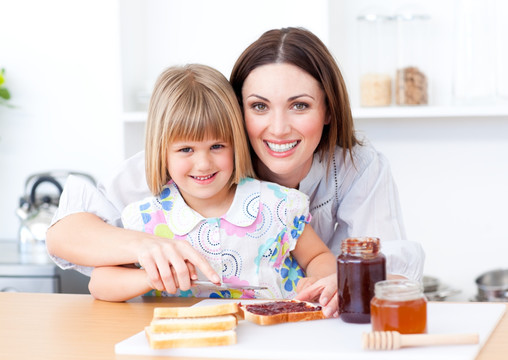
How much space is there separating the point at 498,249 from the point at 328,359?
1.79 meters

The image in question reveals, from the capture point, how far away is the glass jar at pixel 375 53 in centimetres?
250

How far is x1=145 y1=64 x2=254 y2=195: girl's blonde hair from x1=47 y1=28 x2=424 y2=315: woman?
74 millimetres

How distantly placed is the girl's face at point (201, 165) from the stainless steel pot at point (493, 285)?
45.6 inches

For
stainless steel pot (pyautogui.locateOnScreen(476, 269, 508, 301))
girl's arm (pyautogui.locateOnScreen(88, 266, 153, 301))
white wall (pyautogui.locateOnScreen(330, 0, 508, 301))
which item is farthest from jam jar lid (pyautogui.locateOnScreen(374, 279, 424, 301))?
white wall (pyautogui.locateOnScreen(330, 0, 508, 301))

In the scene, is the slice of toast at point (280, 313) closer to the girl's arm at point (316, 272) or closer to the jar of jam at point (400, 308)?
the girl's arm at point (316, 272)

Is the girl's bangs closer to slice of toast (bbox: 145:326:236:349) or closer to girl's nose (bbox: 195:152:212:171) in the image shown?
girl's nose (bbox: 195:152:212:171)

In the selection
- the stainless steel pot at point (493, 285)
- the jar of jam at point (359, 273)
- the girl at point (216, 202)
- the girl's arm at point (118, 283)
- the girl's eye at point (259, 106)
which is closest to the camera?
the jar of jam at point (359, 273)

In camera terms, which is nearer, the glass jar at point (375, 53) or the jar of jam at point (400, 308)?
the jar of jam at point (400, 308)

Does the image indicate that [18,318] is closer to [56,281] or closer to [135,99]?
[56,281]

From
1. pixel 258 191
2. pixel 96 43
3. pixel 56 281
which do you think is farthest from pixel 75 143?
pixel 258 191

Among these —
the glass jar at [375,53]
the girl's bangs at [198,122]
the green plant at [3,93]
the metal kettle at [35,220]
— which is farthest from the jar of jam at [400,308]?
the green plant at [3,93]

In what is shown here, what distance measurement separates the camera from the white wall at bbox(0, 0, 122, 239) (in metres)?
2.80

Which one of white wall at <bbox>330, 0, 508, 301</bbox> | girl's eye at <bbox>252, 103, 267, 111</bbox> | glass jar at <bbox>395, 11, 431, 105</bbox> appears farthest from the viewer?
white wall at <bbox>330, 0, 508, 301</bbox>

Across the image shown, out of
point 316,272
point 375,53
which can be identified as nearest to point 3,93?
point 375,53
